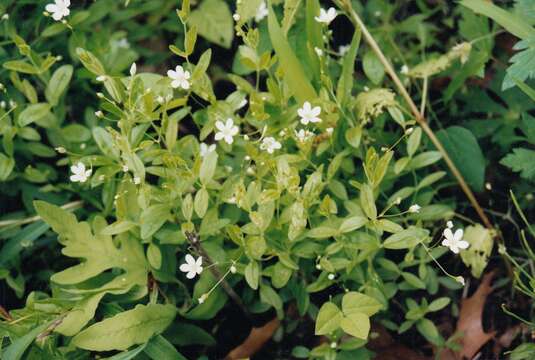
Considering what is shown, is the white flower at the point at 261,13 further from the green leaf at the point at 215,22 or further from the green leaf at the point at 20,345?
the green leaf at the point at 20,345

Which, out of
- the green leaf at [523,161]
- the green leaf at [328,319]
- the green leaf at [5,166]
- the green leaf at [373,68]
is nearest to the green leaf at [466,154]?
the green leaf at [523,161]

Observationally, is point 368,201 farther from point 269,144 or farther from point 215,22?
point 215,22

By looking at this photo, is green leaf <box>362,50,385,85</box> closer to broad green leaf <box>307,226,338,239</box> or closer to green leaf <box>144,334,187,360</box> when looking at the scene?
broad green leaf <box>307,226,338,239</box>

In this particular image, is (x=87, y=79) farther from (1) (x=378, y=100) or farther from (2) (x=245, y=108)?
(1) (x=378, y=100)

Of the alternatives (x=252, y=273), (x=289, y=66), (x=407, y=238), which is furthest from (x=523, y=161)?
(x=252, y=273)

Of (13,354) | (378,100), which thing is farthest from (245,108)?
(13,354)
